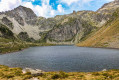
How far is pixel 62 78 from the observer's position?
1585 inches

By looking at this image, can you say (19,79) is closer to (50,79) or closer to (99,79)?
(50,79)

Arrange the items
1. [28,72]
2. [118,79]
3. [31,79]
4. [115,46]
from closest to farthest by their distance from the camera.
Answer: [118,79] → [31,79] → [28,72] → [115,46]

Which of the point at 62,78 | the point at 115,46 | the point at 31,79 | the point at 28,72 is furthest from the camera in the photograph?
the point at 115,46

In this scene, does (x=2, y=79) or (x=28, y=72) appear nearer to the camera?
(x=2, y=79)

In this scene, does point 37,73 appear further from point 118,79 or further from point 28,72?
point 118,79

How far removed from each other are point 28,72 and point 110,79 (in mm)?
28202

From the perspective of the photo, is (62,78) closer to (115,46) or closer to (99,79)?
(99,79)

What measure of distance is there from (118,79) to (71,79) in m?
13.6

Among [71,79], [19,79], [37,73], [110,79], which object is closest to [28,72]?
[37,73]

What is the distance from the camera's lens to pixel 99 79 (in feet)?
116

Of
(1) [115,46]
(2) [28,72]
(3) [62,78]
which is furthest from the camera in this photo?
(1) [115,46]

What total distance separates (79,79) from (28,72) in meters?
19.2

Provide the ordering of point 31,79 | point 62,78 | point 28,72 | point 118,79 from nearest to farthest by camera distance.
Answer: point 118,79, point 31,79, point 62,78, point 28,72

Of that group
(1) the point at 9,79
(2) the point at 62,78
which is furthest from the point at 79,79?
(1) the point at 9,79
